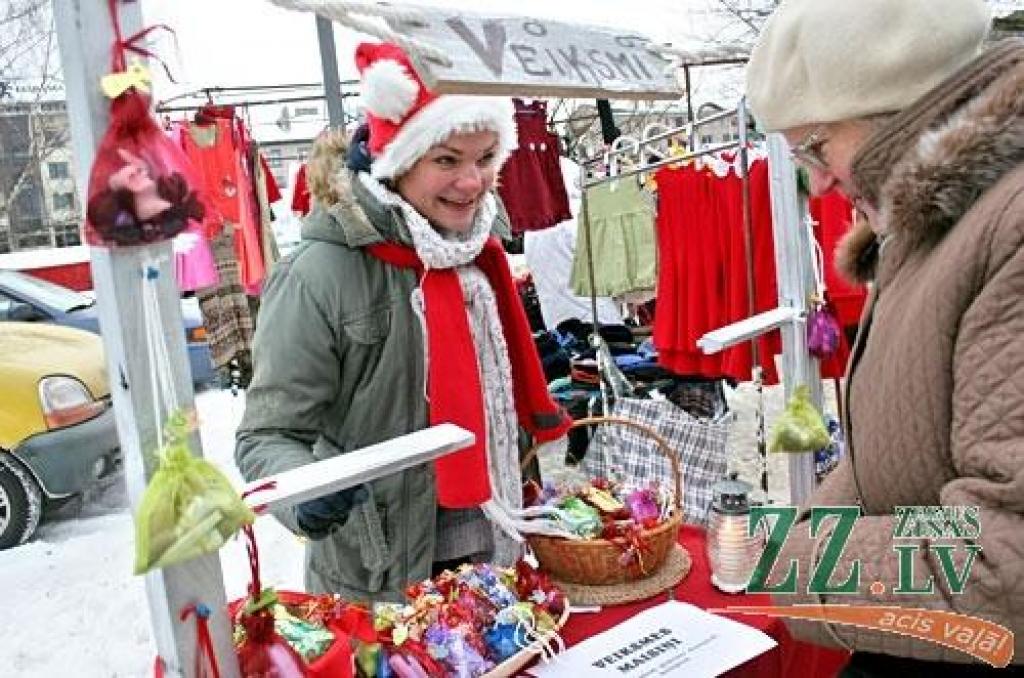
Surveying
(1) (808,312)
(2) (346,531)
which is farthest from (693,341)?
(2) (346,531)

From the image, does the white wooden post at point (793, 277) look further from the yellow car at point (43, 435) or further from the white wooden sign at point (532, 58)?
the yellow car at point (43, 435)

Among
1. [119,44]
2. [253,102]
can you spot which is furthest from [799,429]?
[253,102]

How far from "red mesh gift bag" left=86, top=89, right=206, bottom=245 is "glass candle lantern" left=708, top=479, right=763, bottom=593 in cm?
111

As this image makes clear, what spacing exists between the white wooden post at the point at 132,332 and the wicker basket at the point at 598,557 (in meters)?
0.75

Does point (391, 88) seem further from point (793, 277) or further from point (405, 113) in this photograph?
point (793, 277)

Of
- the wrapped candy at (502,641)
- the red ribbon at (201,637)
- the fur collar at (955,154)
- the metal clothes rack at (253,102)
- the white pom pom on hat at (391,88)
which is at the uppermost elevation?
the metal clothes rack at (253,102)

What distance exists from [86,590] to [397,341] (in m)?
2.99

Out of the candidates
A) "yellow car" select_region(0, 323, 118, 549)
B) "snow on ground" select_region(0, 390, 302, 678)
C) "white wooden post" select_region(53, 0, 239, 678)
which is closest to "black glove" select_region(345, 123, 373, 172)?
"white wooden post" select_region(53, 0, 239, 678)

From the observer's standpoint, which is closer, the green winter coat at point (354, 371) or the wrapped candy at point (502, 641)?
the wrapped candy at point (502, 641)

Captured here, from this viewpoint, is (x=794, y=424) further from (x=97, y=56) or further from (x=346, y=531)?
(x=97, y=56)

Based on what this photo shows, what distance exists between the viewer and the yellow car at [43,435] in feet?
14.1

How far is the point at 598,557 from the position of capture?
5.21ft

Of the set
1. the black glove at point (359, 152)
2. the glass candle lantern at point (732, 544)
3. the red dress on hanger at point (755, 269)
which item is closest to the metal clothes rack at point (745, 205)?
the red dress on hanger at point (755, 269)

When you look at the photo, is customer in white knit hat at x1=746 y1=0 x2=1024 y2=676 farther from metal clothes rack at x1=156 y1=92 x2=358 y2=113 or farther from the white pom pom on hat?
metal clothes rack at x1=156 y1=92 x2=358 y2=113
